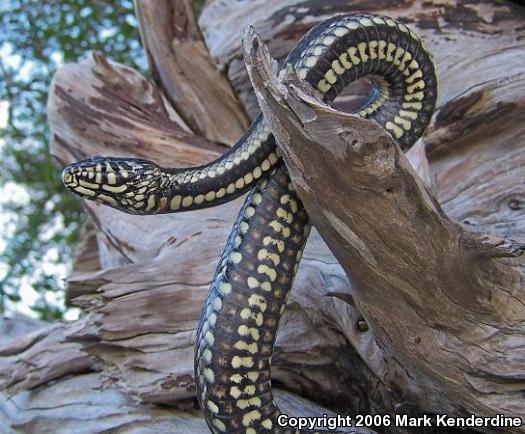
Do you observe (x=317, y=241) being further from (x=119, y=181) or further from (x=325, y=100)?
(x=119, y=181)

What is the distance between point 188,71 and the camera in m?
3.09

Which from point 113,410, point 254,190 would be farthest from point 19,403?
point 254,190

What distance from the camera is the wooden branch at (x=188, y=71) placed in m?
3.02

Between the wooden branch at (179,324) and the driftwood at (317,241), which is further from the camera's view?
the wooden branch at (179,324)

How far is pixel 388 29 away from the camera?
5.41 feet

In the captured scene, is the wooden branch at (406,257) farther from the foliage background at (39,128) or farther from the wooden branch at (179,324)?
the foliage background at (39,128)

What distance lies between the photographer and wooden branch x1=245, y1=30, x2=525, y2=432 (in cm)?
128

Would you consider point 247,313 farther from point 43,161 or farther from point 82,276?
point 43,161

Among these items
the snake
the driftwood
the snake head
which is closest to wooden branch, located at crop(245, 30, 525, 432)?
the driftwood

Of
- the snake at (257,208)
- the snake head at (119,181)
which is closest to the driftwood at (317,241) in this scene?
the snake at (257,208)

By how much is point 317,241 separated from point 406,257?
0.85 m

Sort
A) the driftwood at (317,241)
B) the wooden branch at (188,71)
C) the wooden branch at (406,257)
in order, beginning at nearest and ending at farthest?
the wooden branch at (406,257), the driftwood at (317,241), the wooden branch at (188,71)

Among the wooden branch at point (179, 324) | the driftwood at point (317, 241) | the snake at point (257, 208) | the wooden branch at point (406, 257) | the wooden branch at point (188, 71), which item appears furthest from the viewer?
the wooden branch at point (188, 71)

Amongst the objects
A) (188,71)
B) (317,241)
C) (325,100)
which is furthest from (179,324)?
(188,71)
